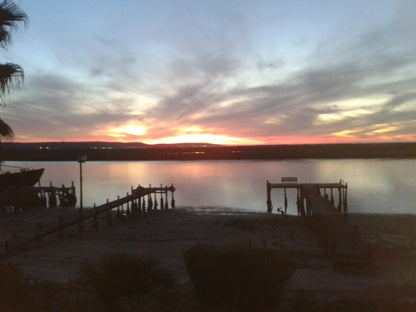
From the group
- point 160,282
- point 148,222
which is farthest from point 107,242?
point 160,282

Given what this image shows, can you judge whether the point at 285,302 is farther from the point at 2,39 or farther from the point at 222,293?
the point at 2,39

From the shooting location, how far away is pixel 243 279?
7.12 m

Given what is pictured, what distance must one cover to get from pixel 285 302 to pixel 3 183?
42.0 m

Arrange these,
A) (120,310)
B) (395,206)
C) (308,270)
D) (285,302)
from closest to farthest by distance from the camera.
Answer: (120,310), (285,302), (308,270), (395,206)

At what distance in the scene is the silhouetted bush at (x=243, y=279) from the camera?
7.14 meters

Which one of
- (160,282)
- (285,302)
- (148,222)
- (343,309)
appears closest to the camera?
(343,309)

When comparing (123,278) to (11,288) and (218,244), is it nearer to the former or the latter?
(11,288)

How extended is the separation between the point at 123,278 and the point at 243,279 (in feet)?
9.95

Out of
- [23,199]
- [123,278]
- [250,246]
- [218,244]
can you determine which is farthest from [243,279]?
[23,199]

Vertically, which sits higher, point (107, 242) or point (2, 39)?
point (2, 39)

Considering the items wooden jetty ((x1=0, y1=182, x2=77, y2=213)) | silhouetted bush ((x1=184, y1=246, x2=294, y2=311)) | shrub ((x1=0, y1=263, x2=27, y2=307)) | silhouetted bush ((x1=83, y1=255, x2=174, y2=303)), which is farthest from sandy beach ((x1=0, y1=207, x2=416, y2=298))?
shrub ((x1=0, y1=263, x2=27, y2=307))

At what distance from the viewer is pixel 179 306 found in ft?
25.5

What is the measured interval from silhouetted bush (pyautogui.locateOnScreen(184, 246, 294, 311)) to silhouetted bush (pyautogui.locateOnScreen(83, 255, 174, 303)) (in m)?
1.77

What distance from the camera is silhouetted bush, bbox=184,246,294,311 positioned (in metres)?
7.14
